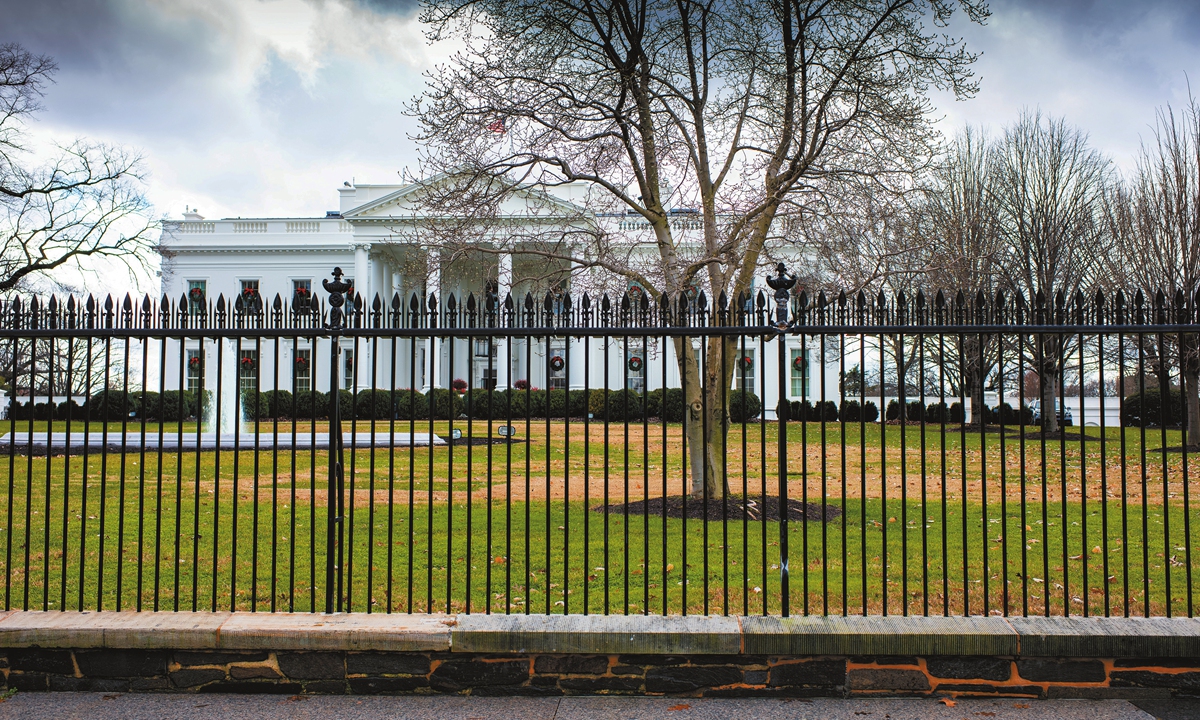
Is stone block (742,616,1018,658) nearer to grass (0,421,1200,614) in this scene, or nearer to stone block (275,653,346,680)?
grass (0,421,1200,614)

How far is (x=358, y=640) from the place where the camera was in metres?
3.65

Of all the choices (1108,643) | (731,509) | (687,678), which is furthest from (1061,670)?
(731,509)

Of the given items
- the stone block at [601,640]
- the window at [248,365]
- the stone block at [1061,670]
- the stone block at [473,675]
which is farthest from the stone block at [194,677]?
the stone block at [1061,670]

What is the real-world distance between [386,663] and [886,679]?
7.20ft

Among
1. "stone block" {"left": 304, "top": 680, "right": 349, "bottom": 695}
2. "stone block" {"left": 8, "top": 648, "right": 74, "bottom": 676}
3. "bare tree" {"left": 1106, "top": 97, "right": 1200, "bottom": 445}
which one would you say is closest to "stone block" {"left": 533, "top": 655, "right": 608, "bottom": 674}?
"stone block" {"left": 304, "top": 680, "right": 349, "bottom": 695}

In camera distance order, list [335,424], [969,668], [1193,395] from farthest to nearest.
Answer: [1193,395]
[335,424]
[969,668]

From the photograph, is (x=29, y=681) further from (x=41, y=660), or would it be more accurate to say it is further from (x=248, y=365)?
(x=248, y=365)

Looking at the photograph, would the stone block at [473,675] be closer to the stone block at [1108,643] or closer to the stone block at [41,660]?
the stone block at [41,660]

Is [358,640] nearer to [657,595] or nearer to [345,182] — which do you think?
[657,595]

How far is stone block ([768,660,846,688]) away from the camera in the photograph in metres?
3.66

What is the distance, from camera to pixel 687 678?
368 cm

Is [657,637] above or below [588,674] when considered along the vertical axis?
above

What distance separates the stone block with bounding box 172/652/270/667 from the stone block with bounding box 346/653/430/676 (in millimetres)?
393

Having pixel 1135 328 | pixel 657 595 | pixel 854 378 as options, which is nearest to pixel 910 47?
pixel 1135 328
